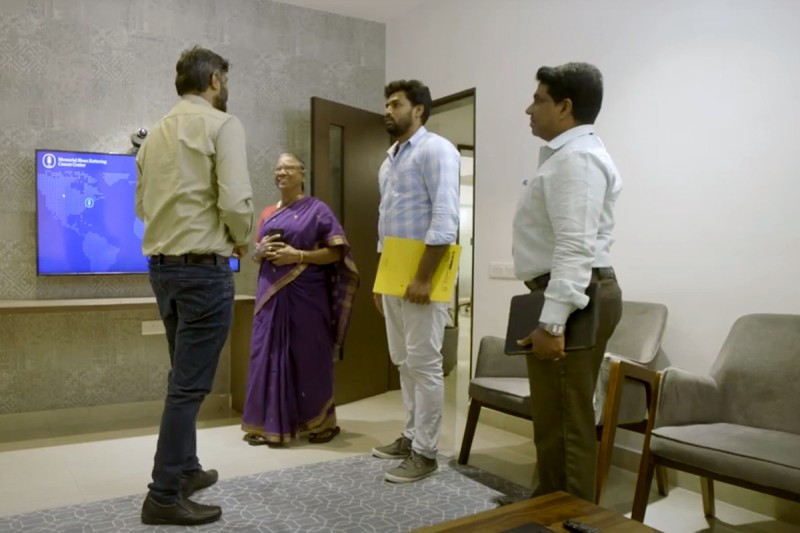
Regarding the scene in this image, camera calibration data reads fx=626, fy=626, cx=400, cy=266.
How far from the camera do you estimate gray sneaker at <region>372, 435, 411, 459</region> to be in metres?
2.71

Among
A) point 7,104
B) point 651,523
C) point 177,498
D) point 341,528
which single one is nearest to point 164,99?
point 7,104

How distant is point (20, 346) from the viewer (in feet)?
10.7

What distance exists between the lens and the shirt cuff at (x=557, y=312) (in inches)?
61.4

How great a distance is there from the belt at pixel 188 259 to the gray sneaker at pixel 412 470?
1077mm

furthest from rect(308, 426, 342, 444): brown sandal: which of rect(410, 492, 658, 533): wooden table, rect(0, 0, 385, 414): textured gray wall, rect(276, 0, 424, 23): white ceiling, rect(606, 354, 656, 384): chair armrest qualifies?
rect(276, 0, 424, 23): white ceiling

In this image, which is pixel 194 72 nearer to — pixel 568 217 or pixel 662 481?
pixel 568 217

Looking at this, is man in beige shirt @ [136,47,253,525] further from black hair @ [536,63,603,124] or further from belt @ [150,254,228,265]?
black hair @ [536,63,603,124]

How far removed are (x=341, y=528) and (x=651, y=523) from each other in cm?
107

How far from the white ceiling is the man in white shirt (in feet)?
8.61

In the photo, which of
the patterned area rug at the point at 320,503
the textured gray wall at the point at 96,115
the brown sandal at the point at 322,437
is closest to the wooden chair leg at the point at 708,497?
the patterned area rug at the point at 320,503

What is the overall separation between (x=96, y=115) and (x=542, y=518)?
126 inches

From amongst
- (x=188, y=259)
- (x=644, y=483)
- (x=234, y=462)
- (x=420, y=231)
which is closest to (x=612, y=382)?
(x=644, y=483)

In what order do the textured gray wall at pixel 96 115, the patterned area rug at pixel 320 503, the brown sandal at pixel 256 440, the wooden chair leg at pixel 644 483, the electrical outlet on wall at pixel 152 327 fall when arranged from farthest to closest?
the electrical outlet on wall at pixel 152 327 < the textured gray wall at pixel 96 115 < the brown sandal at pixel 256 440 < the patterned area rug at pixel 320 503 < the wooden chair leg at pixel 644 483

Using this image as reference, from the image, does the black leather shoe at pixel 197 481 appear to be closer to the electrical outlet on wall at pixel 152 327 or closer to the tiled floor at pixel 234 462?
the tiled floor at pixel 234 462
